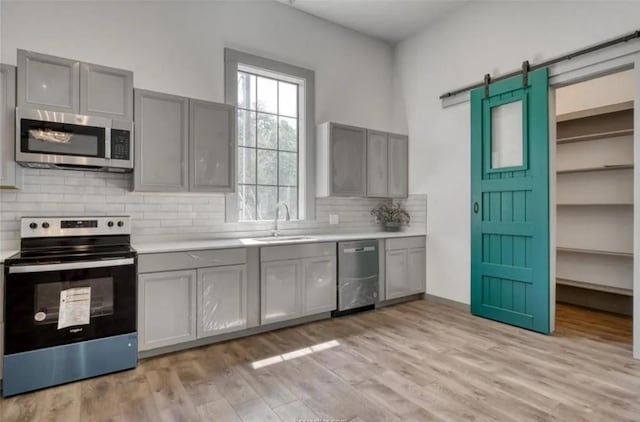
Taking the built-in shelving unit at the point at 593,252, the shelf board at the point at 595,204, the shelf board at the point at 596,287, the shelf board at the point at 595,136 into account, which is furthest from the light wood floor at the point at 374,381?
the shelf board at the point at 595,136

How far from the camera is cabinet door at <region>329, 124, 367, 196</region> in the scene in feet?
13.4

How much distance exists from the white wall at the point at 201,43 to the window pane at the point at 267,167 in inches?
30.6

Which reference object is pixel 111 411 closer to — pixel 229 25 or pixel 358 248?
pixel 358 248

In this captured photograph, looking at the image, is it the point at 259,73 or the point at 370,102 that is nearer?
the point at 259,73

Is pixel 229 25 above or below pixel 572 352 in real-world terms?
above

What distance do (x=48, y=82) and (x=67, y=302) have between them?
5.07 feet

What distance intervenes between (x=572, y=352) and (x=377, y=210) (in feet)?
8.51

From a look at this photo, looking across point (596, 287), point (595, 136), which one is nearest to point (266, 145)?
point (595, 136)

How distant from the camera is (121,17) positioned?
3148 millimetres

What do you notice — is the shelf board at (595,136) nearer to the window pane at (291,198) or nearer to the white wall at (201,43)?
the white wall at (201,43)

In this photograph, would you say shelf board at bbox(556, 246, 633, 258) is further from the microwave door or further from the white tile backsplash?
the microwave door

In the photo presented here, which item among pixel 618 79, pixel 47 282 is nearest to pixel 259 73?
pixel 47 282

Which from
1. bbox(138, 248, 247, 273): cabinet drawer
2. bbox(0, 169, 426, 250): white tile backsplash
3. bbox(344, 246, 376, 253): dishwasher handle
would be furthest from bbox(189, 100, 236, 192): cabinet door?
bbox(344, 246, 376, 253): dishwasher handle

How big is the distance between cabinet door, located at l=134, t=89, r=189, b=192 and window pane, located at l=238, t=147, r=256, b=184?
0.86 meters
